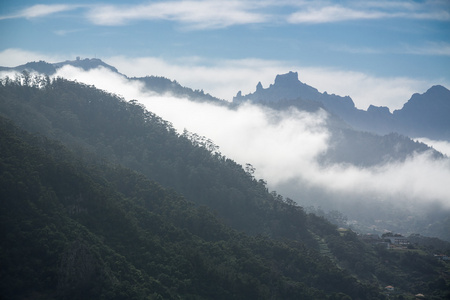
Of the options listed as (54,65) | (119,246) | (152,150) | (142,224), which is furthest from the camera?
(54,65)

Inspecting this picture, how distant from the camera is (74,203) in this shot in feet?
144

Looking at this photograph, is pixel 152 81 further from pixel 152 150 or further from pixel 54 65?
pixel 152 150

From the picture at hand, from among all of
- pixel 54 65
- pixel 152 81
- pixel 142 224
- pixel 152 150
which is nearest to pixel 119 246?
pixel 142 224

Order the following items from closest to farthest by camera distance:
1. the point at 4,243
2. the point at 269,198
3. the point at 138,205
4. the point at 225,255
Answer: the point at 4,243, the point at 225,255, the point at 138,205, the point at 269,198

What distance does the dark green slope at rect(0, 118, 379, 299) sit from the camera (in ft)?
111

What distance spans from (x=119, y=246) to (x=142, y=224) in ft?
22.0

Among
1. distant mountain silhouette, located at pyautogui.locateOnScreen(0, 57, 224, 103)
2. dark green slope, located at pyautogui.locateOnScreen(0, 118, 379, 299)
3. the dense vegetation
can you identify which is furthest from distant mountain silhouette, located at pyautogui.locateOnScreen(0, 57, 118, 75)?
dark green slope, located at pyautogui.locateOnScreen(0, 118, 379, 299)

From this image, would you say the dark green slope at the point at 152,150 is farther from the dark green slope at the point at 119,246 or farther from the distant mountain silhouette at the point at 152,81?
the distant mountain silhouette at the point at 152,81

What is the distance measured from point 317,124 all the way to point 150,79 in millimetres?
61402

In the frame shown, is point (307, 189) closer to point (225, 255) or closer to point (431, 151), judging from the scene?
point (431, 151)

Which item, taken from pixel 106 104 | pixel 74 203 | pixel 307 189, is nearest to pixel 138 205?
pixel 74 203

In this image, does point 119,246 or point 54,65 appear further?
point 54,65

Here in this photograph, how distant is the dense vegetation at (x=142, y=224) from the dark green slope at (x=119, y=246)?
11 centimetres

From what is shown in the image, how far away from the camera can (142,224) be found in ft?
158
